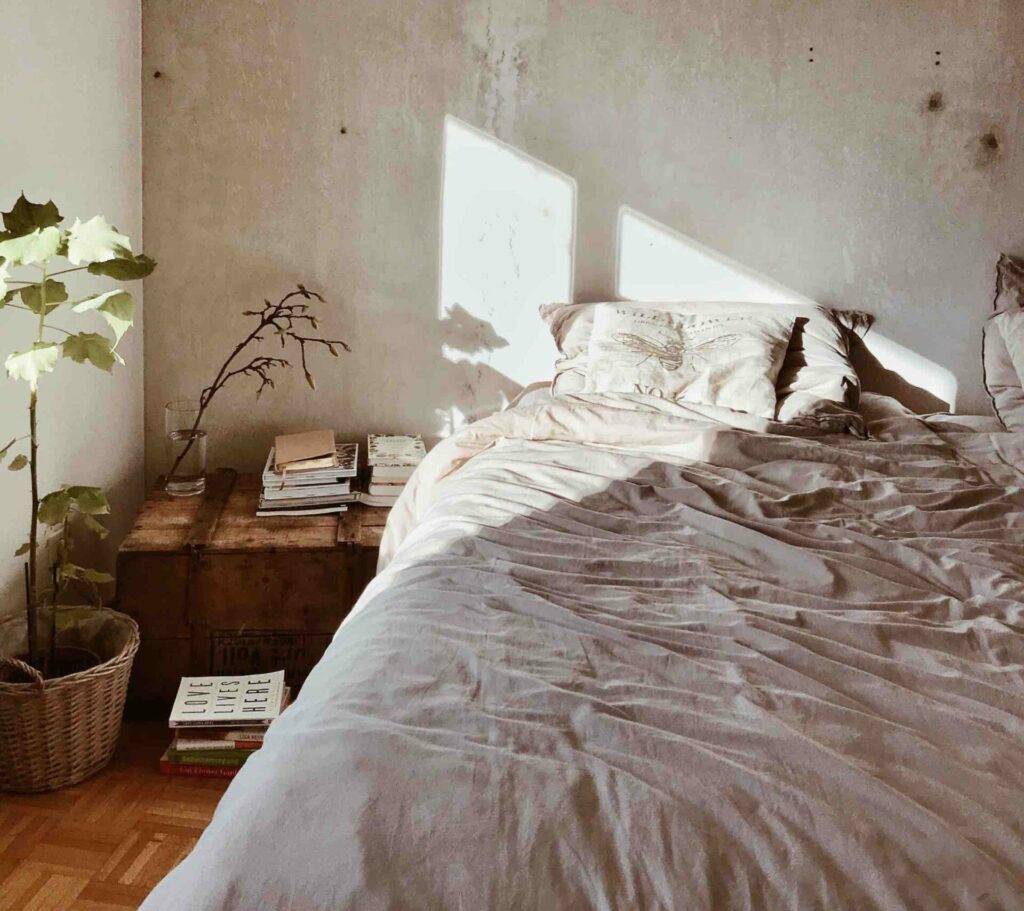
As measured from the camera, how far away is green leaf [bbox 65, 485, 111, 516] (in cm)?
204

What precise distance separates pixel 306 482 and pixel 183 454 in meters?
0.37

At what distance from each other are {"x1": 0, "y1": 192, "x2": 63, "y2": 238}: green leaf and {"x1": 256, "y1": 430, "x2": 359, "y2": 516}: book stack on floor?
99cm

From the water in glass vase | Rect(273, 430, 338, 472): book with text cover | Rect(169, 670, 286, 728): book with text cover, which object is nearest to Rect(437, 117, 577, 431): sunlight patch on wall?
Rect(273, 430, 338, 472): book with text cover

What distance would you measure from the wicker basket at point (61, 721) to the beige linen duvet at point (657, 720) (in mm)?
797

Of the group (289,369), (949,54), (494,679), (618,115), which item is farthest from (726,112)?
(494,679)

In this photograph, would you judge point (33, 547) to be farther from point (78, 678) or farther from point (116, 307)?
point (116, 307)

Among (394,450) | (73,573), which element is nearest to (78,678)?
(73,573)

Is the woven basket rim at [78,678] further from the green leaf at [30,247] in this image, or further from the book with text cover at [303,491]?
the green leaf at [30,247]

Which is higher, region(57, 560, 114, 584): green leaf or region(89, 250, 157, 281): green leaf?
region(89, 250, 157, 281): green leaf

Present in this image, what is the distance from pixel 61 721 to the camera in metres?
2.09

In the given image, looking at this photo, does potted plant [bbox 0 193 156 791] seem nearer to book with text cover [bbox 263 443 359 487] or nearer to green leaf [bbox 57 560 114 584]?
green leaf [bbox 57 560 114 584]

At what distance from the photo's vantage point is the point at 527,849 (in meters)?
0.92

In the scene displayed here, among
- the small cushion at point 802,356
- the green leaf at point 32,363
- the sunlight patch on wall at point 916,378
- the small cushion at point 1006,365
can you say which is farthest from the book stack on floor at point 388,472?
the small cushion at point 1006,365

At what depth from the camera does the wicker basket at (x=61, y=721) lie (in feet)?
6.70
